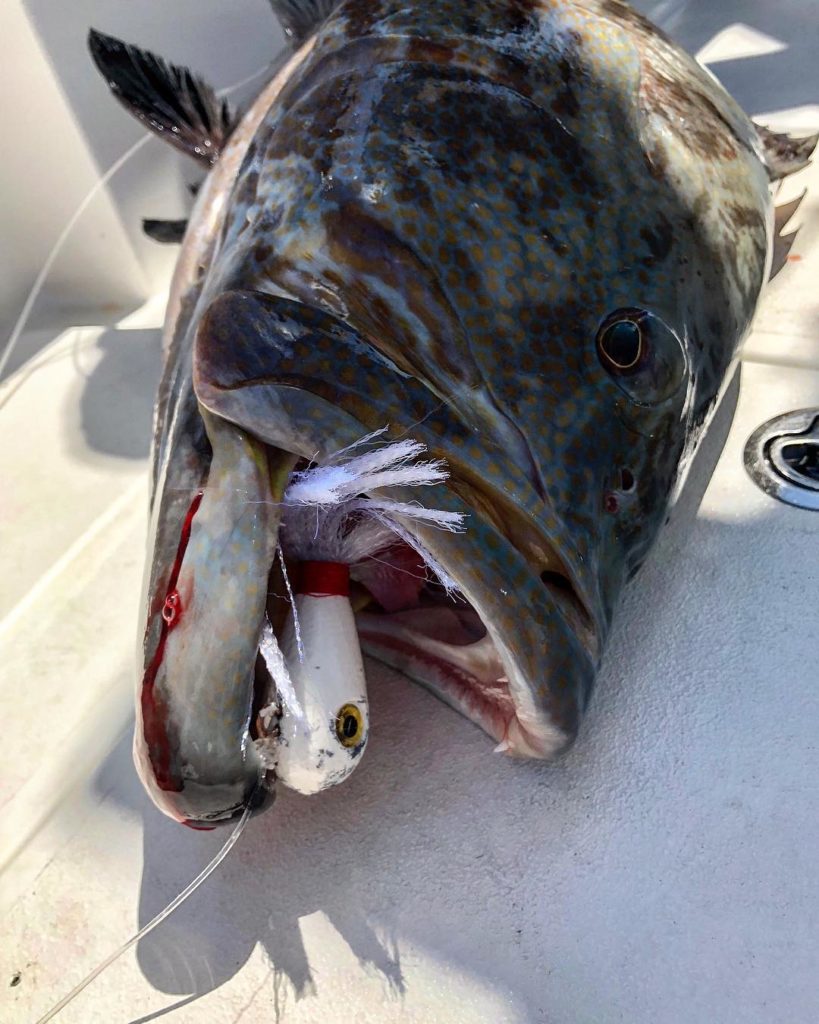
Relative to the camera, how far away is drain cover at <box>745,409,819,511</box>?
1.86 m

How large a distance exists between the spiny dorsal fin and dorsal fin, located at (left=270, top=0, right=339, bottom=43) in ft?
3.75

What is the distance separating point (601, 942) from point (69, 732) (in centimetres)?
105

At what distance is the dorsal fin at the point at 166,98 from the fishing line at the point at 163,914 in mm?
1405

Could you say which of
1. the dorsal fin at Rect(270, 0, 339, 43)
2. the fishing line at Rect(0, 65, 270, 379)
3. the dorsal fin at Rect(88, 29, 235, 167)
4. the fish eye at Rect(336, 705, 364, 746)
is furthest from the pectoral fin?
the fish eye at Rect(336, 705, 364, 746)

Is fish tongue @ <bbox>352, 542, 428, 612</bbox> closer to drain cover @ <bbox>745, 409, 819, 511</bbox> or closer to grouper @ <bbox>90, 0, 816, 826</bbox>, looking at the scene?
grouper @ <bbox>90, 0, 816, 826</bbox>

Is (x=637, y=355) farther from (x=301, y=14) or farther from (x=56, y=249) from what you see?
(x=56, y=249)

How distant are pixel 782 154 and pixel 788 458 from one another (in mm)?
912

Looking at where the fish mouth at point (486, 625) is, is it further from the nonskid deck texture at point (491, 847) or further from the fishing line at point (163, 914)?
the fishing line at point (163, 914)

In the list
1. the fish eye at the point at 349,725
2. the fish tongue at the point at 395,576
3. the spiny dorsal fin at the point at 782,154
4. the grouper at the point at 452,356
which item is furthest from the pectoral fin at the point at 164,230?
the fish eye at the point at 349,725

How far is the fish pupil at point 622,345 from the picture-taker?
133 cm

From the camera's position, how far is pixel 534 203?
1349mm

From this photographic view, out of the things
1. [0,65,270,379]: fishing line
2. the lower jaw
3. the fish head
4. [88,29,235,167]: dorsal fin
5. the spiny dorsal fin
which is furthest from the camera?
[0,65,270,379]: fishing line

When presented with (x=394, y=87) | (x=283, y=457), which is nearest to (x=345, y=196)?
(x=394, y=87)

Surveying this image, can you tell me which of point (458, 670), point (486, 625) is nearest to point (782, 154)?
point (458, 670)
